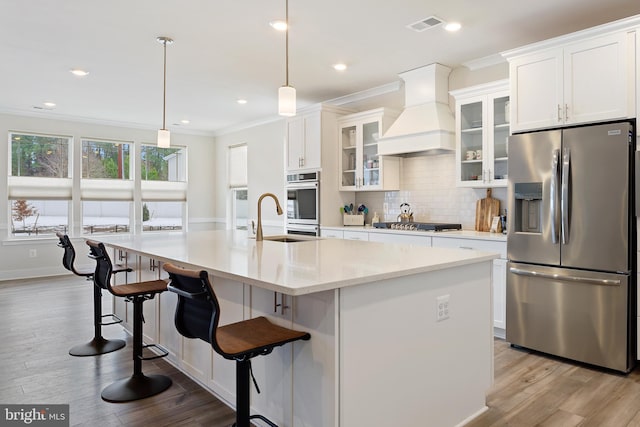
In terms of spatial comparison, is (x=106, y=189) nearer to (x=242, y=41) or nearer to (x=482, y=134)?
(x=242, y=41)

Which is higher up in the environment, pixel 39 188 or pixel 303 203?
pixel 39 188

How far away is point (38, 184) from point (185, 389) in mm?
5762

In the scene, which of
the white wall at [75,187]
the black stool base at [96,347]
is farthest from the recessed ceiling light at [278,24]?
the white wall at [75,187]

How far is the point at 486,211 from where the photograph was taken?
4367mm

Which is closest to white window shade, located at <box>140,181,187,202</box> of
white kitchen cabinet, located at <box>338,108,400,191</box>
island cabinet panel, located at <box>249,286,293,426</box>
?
white kitchen cabinet, located at <box>338,108,400,191</box>

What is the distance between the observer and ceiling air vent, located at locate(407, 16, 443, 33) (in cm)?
340

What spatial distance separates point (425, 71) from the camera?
181 inches

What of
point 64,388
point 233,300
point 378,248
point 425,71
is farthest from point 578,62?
point 64,388

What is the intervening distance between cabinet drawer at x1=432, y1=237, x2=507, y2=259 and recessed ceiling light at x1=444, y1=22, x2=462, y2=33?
6.07 feet

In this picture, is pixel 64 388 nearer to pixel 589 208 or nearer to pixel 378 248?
pixel 378 248

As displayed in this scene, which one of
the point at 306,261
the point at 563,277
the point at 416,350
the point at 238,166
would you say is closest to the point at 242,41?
the point at 306,261

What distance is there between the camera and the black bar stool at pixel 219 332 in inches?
65.7

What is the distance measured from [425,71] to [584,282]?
A: 266cm

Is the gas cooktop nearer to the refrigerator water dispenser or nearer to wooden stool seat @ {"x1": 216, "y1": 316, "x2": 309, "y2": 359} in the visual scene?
the refrigerator water dispenser
